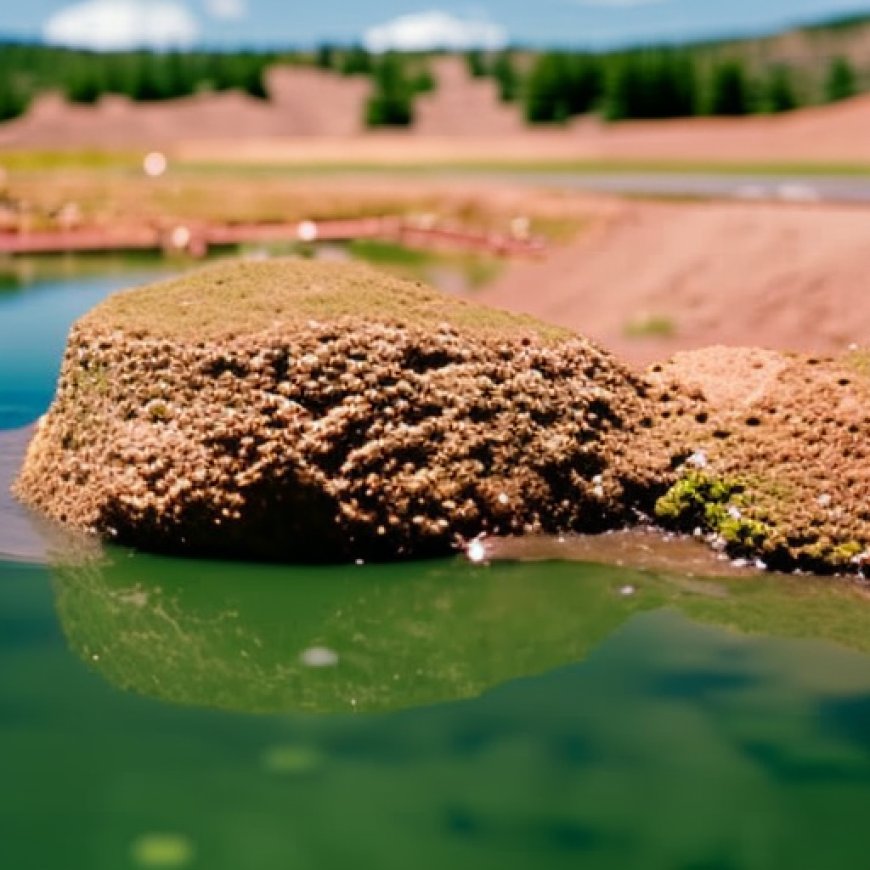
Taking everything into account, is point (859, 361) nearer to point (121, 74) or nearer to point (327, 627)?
point (327, 627)

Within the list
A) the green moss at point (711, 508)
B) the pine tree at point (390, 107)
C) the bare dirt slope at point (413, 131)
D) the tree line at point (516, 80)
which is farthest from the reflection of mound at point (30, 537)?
the pine tree at point (390, 107)

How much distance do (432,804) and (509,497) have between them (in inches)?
136

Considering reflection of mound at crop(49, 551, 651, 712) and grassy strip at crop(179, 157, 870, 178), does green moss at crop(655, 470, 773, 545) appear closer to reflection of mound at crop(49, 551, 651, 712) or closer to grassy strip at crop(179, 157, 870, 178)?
reflection of mound at crop(49, 551, 651, 712)

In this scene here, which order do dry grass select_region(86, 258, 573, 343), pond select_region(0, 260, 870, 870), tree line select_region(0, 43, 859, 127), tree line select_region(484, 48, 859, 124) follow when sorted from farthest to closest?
tree line select_region(0, 43, 859, 127), tree line select_region(484, 48, 859, 124), dry grass select_region(86, 258, 573, 343), pond select_region(0, 260, 870, 870)

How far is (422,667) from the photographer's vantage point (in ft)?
24.6

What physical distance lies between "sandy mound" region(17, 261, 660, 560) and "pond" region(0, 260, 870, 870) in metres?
0.35

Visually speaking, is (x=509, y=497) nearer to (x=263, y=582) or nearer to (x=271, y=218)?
(x=263, y=582)

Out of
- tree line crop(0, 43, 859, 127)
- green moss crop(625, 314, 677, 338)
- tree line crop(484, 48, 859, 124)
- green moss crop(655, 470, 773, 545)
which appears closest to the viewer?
green moss crop(655, 470, 773, 545)

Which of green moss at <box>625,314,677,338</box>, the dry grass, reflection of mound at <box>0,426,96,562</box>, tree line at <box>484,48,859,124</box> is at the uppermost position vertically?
the dry grass

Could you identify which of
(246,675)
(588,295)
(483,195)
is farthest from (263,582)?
(483,195)

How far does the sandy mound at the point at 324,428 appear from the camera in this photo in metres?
8.68

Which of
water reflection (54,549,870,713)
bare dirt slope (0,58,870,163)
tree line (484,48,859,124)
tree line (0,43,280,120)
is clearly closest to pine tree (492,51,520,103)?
bare dirt slope (0,58,870,163)

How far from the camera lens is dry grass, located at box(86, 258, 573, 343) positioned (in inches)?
362

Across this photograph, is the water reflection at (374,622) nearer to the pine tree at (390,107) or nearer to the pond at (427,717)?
the pond at (427,717)
